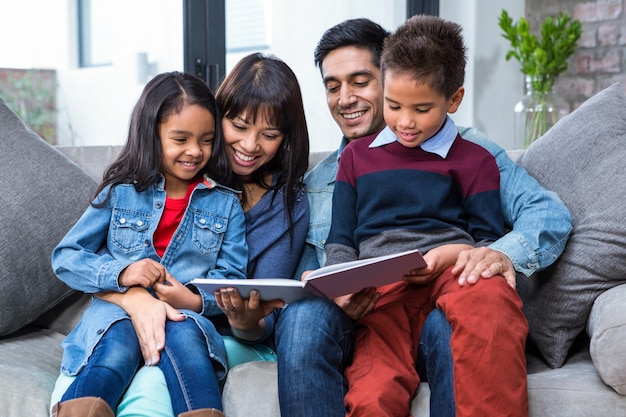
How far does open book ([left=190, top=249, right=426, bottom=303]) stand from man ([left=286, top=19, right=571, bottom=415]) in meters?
0.11

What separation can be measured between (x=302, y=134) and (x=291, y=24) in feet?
6.69

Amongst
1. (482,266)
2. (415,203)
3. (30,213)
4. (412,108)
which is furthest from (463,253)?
(30,213)

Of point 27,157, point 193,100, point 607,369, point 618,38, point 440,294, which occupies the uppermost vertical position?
point 618,38

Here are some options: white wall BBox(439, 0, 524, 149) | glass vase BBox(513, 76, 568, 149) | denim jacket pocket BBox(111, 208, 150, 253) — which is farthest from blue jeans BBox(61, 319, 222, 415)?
white wall BBox(439, 0, 524, 149)

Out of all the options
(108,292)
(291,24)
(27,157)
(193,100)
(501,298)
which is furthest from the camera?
(291,24)

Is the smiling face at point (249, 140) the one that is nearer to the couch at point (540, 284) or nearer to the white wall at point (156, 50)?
the couch at point (540, 284)

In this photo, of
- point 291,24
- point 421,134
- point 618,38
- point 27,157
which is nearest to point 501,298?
point 421,134

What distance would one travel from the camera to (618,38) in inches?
153

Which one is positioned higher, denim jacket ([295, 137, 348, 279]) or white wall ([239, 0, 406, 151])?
white wall ([239, 0, 406, 151])

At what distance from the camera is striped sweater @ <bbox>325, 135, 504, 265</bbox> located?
5.26 feet

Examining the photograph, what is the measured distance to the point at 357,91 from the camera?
1993 mm

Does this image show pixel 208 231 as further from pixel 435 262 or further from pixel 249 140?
pixel 435 262

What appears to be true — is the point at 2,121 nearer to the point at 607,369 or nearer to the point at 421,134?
the point at 421,134

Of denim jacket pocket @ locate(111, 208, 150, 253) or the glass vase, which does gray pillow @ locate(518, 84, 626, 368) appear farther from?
the glass vase
